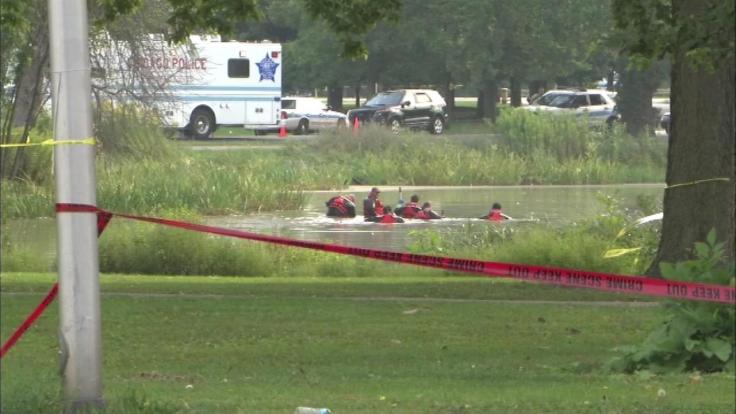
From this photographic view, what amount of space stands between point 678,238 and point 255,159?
70.3 feet

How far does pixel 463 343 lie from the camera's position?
35.3 feet

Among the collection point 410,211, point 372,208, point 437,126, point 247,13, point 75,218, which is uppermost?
point 247,13

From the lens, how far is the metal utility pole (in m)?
6.84

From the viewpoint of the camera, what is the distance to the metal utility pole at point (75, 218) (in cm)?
684

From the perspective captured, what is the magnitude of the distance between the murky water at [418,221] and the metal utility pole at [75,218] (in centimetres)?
1290

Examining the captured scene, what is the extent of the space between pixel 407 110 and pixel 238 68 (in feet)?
24.3

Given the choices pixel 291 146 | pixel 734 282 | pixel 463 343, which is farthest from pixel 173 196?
pixel 734 282

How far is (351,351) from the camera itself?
33.9 ft

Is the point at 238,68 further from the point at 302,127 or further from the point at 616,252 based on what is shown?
the point at 616,252

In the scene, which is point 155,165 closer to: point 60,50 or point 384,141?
point 384,141

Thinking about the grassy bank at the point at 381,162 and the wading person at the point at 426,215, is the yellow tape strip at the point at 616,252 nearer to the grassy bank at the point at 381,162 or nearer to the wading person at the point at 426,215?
the wading person at the point at 426,215

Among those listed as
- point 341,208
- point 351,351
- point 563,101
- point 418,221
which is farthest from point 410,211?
point 563,101

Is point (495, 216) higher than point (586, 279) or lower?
lower

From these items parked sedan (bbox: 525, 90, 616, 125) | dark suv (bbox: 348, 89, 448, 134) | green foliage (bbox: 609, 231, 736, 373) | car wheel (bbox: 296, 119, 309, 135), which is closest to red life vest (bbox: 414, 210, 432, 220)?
green foliage (bbox: 609, 231, 736, 373)
